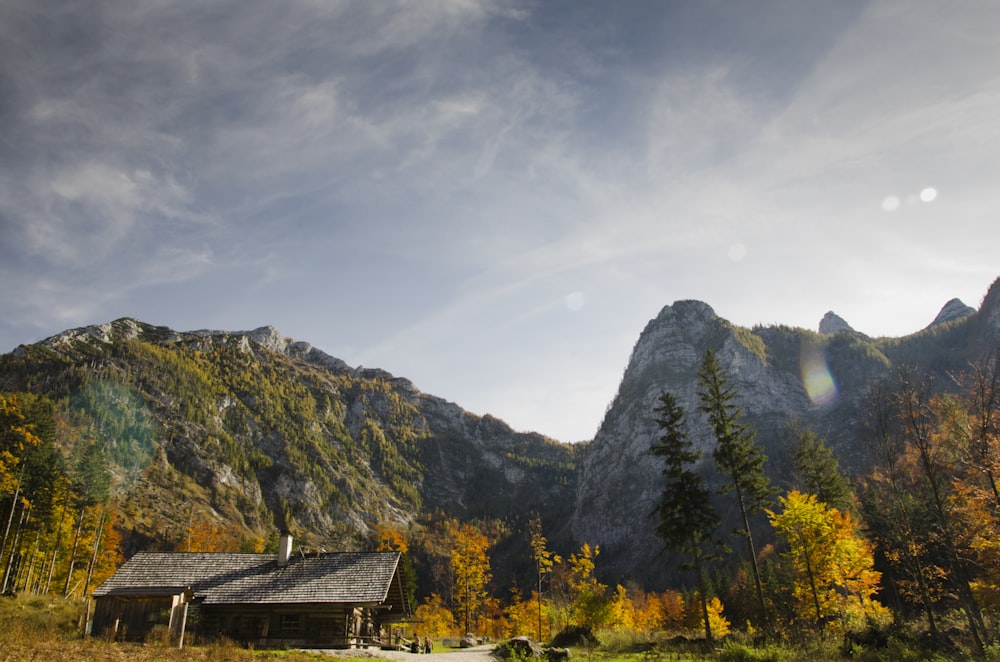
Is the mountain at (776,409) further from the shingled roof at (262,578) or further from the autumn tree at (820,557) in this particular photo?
the shingled roof at (262,578)

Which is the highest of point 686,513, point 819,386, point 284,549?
point 819,386

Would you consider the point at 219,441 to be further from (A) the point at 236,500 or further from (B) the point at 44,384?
(B) the point at 44,384

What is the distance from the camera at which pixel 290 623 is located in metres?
30.9

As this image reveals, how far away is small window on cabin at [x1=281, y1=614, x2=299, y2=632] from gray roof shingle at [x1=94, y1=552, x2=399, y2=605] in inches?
52.4

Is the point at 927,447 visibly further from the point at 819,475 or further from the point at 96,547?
the point at 96,547

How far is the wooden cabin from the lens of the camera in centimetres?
2975

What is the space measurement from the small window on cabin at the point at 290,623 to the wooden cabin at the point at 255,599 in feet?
0.17

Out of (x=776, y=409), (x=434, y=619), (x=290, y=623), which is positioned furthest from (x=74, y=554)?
(x=776, y=409)

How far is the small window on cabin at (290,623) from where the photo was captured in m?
30.8

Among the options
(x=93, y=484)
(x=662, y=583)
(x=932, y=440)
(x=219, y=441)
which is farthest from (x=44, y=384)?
(x=932, y=440)

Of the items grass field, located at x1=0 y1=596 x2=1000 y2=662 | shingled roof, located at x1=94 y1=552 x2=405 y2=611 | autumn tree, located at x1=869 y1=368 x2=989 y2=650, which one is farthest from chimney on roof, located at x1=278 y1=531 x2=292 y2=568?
autumn tree, located at x1=869 y1=368 x2=989 y2=650

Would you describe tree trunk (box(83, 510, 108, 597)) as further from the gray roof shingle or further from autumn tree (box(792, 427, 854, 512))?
autumn tree (box(792, 427, 854, 512))

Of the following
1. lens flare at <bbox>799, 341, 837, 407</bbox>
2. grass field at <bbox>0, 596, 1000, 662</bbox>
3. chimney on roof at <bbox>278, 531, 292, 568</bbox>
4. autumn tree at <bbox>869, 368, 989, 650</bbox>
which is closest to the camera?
grass field at <bbox>0, 596, 1000, 662</bbox>

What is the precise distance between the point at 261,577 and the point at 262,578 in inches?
5.6
